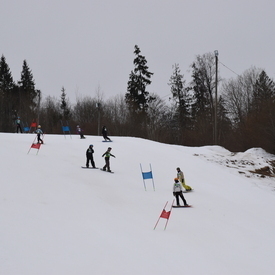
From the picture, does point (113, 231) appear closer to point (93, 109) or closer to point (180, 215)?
point (180, 215)

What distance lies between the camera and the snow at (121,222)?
28.1 ft

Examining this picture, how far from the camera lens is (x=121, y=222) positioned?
40.1 feet

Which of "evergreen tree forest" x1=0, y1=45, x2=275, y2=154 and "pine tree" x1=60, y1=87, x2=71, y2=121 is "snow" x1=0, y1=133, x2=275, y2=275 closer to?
"evergreen tree forest" x1=0, y1=45, x2=275, y2=154

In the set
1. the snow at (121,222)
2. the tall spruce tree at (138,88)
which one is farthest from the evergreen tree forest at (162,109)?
the snow at (121,222)

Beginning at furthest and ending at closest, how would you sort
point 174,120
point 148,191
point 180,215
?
point 174,120
point 148,191
point 180,215

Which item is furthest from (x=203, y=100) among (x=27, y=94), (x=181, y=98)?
(x=27, y=94)

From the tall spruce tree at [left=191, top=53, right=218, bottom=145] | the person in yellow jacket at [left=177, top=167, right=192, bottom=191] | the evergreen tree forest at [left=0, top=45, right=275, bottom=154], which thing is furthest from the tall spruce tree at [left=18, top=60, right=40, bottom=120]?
the person in yellow jacket at [left=177, top=167, right=192, bottom=191]

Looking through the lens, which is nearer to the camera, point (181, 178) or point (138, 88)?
point (181, 178)

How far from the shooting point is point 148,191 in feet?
61.6

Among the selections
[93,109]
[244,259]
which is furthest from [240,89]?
[244,259]

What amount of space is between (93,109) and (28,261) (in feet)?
211

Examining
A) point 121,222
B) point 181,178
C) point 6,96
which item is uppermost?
point 6,96

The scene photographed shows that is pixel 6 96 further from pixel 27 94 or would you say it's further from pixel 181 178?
pixel 181 178

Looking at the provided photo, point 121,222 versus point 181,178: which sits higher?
point 181,178
